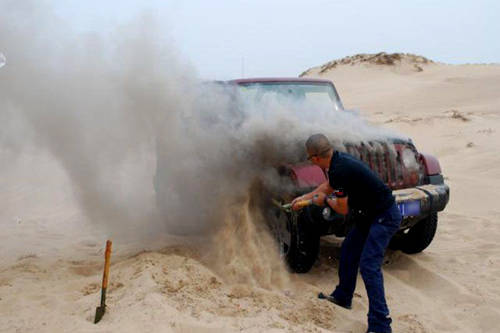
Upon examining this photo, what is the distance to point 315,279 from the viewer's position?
436cm

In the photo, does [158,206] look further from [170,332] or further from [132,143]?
[170,332]

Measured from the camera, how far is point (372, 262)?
331 cm

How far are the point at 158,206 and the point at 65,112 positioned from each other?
1556 mm

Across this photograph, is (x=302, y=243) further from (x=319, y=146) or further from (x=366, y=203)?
(x=319, y=146)

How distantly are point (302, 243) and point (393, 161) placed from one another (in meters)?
1.18

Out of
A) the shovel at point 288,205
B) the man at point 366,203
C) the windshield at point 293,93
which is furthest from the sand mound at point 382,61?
the man at point 366,203

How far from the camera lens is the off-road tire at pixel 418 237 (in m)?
4.88

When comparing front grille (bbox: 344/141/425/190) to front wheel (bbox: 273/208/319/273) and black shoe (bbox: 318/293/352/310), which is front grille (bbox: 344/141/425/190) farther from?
black shoe (bbox: 318/293/352/310)

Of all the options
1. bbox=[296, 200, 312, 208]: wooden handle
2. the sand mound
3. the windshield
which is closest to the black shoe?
bbox=[296, 200, 312, 208]: wooden handle

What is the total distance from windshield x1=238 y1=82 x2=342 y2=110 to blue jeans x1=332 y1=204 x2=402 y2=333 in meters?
1.86

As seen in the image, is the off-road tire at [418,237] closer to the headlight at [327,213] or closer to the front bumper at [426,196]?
the front bumper at [426,196]

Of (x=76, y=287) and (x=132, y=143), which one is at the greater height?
(x=132, y=143)

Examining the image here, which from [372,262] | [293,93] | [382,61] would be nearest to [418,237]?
[372,262]

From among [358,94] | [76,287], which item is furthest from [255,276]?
A: [358,94]
